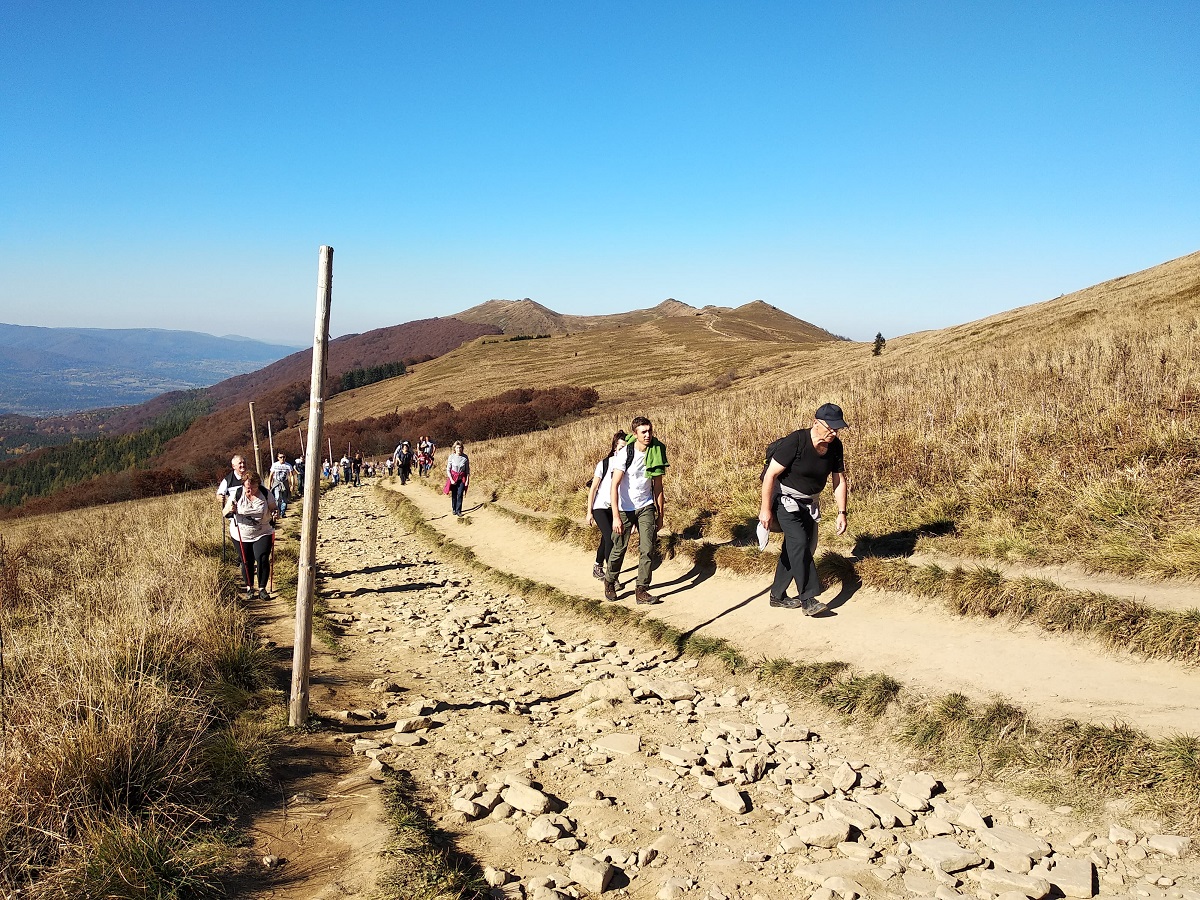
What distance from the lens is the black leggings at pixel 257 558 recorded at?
1144cm

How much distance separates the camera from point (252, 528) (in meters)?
11.3

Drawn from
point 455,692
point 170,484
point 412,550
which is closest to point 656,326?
point 170,484

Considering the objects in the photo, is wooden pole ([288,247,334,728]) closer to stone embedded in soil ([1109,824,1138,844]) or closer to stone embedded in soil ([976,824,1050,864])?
stone embedded in soil ([976,824,1050,864])

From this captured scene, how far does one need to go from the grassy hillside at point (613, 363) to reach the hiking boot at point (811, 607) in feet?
170

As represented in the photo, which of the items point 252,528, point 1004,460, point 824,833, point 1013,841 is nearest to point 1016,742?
point 1013,841

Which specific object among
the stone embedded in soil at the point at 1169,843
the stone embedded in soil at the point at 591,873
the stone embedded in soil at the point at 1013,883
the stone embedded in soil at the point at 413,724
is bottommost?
the stone embedded in soil at the point at 413,724

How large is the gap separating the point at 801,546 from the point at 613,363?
8642 cm

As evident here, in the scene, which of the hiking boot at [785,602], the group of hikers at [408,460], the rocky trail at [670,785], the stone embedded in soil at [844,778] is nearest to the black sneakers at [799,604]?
the hiking boot at [785,602]

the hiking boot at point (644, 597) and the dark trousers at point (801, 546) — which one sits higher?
the dark trousers at point (801, 546)

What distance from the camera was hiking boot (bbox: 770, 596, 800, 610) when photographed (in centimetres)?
822

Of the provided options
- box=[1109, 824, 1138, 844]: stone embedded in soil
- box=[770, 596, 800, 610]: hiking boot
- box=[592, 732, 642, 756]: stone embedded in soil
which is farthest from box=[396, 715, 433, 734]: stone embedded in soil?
box=[1109, 824, 1138, 844]: stone embedded in soil

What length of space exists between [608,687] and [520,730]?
3.40 ft

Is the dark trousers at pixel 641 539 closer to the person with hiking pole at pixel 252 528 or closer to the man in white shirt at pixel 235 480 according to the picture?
the person with hiking pole at pixel 252 528

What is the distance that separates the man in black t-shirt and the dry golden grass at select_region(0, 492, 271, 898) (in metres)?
5.25
